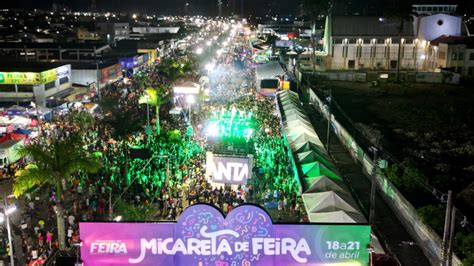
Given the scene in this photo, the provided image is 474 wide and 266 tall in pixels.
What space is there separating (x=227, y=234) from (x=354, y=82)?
50.9 meters

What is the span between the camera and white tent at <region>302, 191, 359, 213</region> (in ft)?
52.9

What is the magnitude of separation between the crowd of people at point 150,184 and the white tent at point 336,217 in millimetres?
2290

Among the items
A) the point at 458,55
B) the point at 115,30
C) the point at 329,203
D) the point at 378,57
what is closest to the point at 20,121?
the point at 329,203

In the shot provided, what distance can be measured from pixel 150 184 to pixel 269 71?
94.2 feet

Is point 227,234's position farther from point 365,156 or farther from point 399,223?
point 365,156

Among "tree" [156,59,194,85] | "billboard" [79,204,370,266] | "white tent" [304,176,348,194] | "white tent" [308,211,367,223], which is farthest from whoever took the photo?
"tree" [156,59,194,85]

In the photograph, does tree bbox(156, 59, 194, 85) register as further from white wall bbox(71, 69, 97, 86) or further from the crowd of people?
the crowd of people

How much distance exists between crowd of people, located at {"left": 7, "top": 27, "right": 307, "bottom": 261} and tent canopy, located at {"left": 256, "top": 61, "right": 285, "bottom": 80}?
42.7 feet

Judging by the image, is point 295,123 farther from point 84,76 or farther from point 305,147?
point 84,76

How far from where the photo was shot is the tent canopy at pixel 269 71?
46812mm

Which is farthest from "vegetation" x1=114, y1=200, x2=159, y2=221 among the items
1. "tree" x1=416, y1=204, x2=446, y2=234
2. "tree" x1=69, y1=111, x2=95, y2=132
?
"tree" x1=69, y1=111, x2=95, y2=132

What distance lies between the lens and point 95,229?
891cm

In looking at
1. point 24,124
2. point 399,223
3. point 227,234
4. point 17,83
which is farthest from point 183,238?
point 17,83

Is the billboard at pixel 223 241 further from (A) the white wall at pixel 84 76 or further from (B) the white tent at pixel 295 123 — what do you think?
(A) the white wall at pixel 84 76
